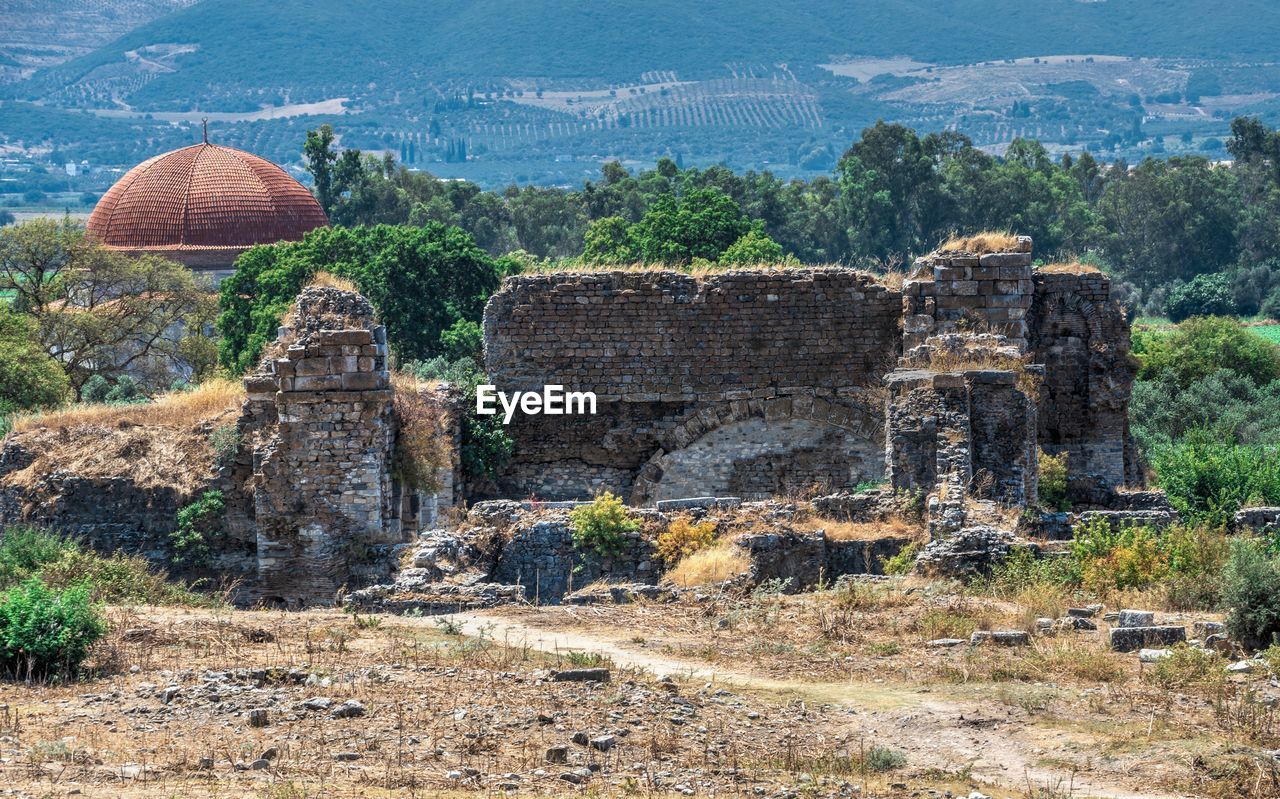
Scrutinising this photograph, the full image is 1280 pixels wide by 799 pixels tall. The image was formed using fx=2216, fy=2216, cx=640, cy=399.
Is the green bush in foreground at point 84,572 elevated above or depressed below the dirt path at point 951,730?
above

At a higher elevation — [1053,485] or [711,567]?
[1053,485]

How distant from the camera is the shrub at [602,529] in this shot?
61.6 ft

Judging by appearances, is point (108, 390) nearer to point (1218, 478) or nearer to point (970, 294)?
point (970, 294)

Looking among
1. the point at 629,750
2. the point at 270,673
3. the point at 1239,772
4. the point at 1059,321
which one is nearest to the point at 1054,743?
the point at 1239,772

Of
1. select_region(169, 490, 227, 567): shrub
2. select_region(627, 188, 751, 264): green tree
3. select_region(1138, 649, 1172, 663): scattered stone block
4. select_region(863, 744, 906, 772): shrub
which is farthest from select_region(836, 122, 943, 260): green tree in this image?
select_region(863, 744, 906, 772): shrub

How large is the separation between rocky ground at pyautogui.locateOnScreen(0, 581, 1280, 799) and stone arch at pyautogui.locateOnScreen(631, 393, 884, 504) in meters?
8.74

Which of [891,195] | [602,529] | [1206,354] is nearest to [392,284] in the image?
[1206,354]

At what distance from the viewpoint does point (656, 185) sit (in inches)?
4193

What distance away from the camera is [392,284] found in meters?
53.0

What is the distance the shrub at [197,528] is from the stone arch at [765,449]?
5.51 metres

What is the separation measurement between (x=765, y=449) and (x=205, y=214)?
216 feet

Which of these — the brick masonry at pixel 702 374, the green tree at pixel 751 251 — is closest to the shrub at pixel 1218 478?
the brick masonry at pixel 702 374

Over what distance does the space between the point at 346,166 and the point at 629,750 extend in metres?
96.5

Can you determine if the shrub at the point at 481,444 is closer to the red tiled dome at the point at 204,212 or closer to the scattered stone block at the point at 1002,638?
the scattered stone block at the point at 1002,638
